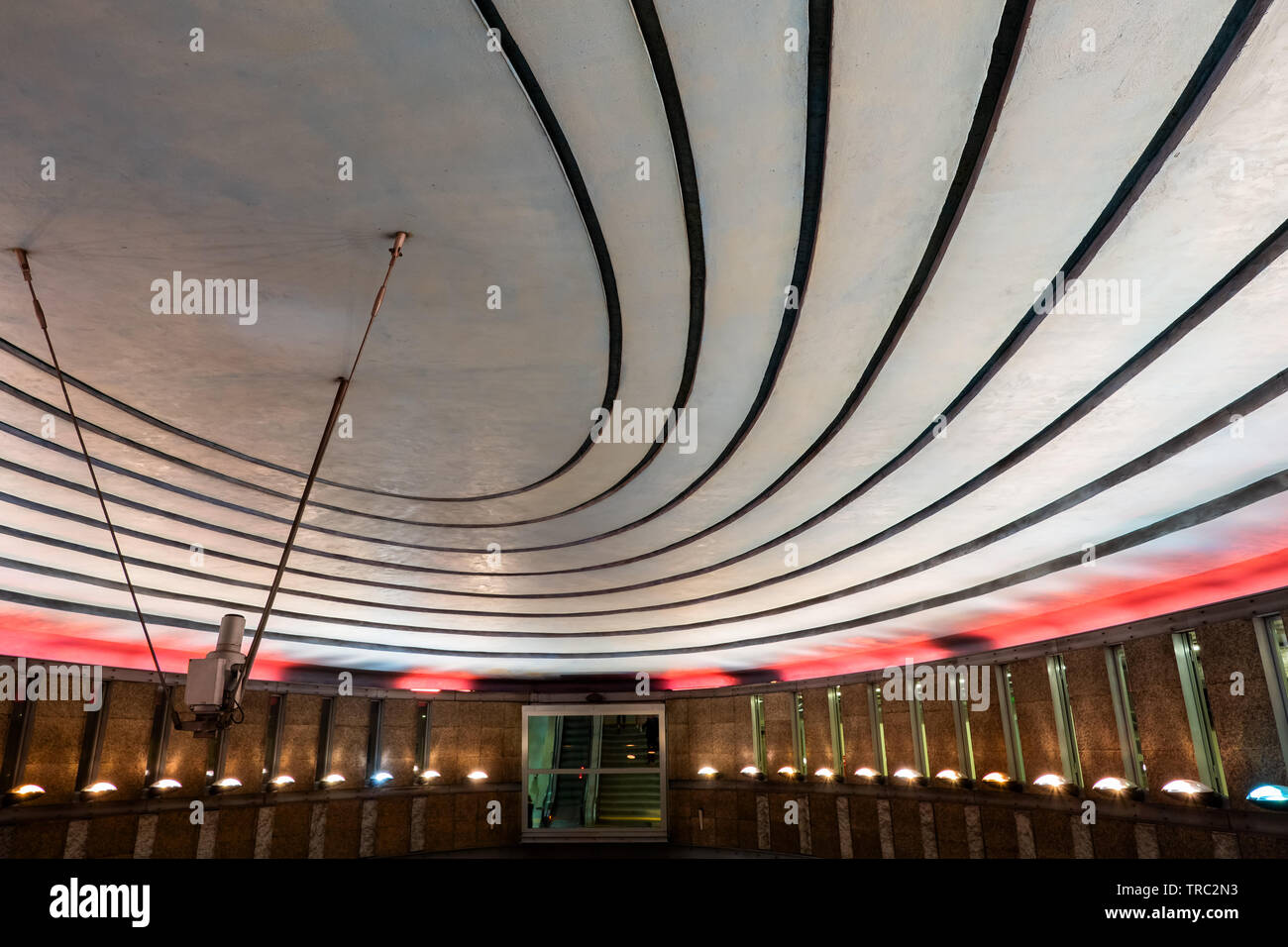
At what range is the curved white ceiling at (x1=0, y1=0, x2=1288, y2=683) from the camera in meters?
3.72

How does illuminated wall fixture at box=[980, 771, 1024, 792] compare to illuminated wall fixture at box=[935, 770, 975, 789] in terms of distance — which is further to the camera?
illuminated wall fixture at box=[935, 770, 975, 789]

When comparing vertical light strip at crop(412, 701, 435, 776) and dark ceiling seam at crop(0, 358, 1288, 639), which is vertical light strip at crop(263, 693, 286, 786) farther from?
dark ceiling seam at crop(0, 358, 1288, 639)

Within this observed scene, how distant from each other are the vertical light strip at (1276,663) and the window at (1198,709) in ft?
3.27

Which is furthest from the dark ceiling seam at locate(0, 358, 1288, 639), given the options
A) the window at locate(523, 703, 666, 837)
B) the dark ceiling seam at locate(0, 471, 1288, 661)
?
the window at locate(523, 703, 666, 837)

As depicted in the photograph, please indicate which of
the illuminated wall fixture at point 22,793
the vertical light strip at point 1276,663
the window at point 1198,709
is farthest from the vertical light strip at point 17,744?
the vertical light strip at point 1276,663

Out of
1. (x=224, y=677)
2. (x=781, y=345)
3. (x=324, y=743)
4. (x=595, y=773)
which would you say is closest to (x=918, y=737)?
(x=595, y=773)

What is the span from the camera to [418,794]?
2138cm

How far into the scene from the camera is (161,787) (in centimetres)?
1590

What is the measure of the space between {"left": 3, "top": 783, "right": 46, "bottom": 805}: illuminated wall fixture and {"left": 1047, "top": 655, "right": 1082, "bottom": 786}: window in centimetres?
1775

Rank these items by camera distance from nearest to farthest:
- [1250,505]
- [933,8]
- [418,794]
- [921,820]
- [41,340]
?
1. [933,8]
2. [41,340]
3. [1250,505]
4. [921,820]
5. [418,794]

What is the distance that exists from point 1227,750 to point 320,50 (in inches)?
480

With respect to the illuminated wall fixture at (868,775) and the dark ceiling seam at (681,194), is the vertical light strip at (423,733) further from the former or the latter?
the dark ceiling seam at (681,194)
